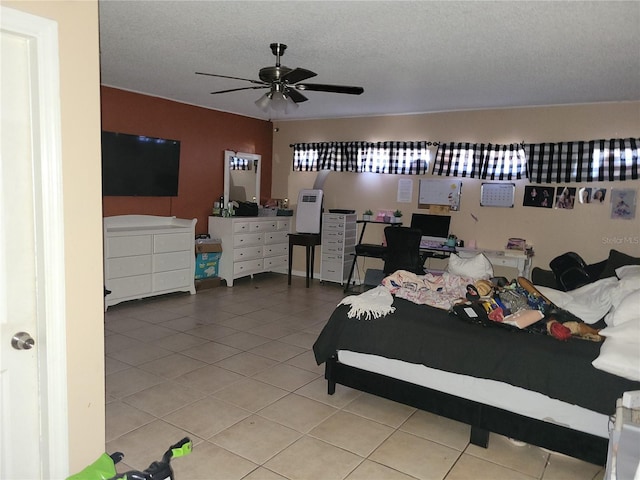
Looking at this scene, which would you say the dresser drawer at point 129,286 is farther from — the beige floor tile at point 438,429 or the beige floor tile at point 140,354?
the beige floor tile at point 438,429

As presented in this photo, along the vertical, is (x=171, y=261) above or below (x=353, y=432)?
above

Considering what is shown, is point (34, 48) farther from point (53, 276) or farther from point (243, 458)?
point (243, 458)

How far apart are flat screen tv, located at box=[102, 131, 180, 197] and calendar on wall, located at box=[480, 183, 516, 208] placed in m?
4.14

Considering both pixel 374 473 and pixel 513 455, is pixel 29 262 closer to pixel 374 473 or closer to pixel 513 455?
pixel 374 473

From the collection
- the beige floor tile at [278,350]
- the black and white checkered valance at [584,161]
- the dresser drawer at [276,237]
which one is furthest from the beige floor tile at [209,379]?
the black and white checkered valance at [584,161]

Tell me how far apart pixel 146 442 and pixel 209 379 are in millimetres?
908

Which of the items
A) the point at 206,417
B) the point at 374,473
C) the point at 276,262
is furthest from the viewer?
the point at 276,262

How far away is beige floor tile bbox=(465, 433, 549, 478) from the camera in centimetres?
262

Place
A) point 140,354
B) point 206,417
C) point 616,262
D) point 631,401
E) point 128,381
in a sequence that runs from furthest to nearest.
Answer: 1. point 616,262
2. point 140,354
3. point 128,381
4. point 206,417
5. point 631,401

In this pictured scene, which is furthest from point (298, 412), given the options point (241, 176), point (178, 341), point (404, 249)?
point (241, 176)

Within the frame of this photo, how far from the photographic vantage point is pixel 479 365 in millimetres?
2756

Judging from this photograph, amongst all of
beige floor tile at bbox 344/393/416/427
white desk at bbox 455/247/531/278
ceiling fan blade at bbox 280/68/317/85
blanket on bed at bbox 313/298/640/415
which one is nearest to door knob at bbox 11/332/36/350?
blanket on bed at bbox 313/298/640/415

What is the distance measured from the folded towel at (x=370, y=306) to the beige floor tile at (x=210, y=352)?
54.1 inches

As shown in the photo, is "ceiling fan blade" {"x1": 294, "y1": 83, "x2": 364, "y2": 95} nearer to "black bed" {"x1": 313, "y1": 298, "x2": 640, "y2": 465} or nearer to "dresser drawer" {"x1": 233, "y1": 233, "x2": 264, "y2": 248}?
"black bed" {"x1": 313, "y1": 298, "x2": 640, "y2": 465}
